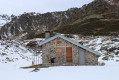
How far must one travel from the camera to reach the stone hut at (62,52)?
1850 cm

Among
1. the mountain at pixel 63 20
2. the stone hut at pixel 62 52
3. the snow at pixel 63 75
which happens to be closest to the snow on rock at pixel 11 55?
the stone hut at pixel 62 52

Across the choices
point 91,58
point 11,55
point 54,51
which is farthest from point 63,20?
→ point 91,58

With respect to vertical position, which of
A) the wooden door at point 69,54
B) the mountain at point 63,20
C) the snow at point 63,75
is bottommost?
the snow at point 63,75

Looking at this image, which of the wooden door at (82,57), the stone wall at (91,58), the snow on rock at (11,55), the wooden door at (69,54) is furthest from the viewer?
the snow on rock at (11,55)

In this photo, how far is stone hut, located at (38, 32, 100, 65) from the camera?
1850 cm

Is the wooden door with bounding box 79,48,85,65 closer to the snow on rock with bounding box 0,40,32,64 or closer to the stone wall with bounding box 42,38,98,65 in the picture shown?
the stone wall with bounding box 42,38,98,65

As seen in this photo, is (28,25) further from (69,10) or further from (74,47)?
(74,47)

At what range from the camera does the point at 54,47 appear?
18.9 meters

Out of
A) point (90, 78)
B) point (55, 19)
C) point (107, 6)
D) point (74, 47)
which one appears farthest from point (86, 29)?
point (55, 19)

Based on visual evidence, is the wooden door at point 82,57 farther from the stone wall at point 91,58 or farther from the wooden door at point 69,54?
the wooden door at point 69,54

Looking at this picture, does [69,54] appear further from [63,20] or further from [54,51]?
[63,20]

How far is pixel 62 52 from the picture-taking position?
18.9 m

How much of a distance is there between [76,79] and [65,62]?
27.3ft

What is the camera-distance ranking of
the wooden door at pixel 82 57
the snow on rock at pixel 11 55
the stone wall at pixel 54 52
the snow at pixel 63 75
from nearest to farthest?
the snow at pixel 63 75
the wooden door at pixel 82 57
the stone wall at pixel 54 52
the snow on rock at pixel 11 55
